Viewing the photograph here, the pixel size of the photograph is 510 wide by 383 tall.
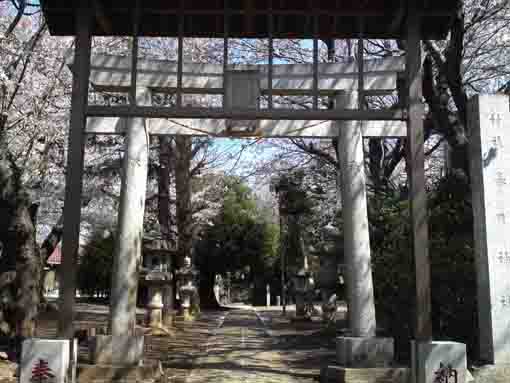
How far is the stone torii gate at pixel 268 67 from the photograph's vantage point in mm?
6035

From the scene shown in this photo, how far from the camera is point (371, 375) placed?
290 inches

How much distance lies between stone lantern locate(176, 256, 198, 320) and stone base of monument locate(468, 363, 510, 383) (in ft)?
40.3

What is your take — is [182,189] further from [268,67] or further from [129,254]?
[268,67]

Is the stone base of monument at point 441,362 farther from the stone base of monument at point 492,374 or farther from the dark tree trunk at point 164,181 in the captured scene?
the dark tree trunk at point 164,181

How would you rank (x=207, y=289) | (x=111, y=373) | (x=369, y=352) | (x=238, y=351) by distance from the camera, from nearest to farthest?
(x=111, y=373) → (x=369, y=352) → (x=238, y=351) → (x=207, y=289)

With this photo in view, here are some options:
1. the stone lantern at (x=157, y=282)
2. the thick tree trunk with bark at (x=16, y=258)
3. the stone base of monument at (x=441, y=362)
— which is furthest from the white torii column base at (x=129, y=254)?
the stone lantern at (x=157, y=282)

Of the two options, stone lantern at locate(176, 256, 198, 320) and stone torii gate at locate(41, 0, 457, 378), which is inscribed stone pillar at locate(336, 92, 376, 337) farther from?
stone lantern at locate(176, 256, 198, 320)

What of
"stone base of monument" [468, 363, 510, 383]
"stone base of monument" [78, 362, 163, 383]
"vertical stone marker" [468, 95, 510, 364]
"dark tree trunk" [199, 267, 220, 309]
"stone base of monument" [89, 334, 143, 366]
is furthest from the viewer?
"dark tree trunk" [199, 267, 220, 309]

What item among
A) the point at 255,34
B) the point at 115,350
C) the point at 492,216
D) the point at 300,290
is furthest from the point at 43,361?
the point at 300,290

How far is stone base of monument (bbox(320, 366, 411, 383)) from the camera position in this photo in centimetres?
735

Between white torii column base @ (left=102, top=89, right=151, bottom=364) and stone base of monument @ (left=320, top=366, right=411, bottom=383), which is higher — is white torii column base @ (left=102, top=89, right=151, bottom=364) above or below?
above

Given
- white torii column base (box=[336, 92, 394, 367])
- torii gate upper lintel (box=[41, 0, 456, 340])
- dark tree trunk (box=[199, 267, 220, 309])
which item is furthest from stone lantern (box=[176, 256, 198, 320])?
torii gate upper lintel (box=[41, 0, 456, 340])

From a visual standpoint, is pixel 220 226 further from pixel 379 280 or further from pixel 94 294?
pixel 379 280

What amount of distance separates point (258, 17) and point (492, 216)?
403cm
